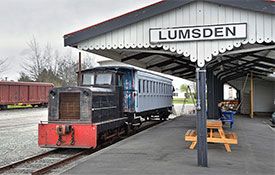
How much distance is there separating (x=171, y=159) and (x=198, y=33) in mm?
3018

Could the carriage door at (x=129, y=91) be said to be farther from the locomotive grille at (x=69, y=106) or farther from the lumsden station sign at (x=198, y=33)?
the lumsden station sign at (x=198, y=33)

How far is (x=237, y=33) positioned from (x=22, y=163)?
6436 millimetres

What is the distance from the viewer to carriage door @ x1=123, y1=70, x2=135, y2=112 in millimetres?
14500

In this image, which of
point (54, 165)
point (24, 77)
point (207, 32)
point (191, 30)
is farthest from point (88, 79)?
point (24, 77)

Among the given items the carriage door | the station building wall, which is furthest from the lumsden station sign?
the station building wall

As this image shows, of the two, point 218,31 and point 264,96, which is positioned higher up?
point 218,31

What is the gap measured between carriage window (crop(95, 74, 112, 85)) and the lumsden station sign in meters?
5.16

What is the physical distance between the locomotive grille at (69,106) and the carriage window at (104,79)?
200 cm

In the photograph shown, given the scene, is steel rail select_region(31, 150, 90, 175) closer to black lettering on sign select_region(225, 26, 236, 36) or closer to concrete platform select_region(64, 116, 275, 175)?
concrete platform select_region(64, 116, 275, 175)

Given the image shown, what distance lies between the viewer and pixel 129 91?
14.5 m

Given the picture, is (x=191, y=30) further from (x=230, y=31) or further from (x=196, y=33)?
(x=230, y=31)

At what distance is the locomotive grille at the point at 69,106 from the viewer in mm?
11227

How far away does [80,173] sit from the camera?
7.05 m

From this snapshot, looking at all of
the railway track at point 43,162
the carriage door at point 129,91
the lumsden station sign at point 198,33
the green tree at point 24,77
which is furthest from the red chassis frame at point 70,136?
the green tree at point 24,77
